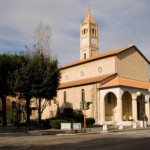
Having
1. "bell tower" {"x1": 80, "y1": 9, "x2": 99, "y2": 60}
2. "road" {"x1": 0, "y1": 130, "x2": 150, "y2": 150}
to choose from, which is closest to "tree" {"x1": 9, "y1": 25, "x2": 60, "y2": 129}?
"road" {"x1": 0, "y1": 130, "x2": 150, "y2": 150}

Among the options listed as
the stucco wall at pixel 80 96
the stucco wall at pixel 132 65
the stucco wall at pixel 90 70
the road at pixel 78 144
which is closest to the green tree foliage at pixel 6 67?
the stucco wall at pixel 80 96

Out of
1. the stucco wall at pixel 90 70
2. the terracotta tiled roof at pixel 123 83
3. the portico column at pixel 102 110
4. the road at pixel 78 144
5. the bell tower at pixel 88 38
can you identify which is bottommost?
the road at pixel 78 144

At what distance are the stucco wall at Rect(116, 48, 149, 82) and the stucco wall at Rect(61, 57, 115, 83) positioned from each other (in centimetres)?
137

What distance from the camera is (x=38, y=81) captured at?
3550 centimetres

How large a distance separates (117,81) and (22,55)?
50.6 ft

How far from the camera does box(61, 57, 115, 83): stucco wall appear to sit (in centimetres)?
4959

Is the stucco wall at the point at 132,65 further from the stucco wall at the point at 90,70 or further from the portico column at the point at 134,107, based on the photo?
the portico column at the point at 134,107

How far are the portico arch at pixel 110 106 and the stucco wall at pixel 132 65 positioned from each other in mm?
3859

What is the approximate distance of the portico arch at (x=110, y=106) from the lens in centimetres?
4756

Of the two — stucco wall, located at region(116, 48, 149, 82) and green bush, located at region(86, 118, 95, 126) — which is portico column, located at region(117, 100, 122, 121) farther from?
stucco wall, located at region(116, 48, 149, 82)

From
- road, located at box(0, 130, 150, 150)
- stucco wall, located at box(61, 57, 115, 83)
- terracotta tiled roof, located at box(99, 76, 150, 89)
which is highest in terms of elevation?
stucco wall, located at box(61, 57, 115, 83)

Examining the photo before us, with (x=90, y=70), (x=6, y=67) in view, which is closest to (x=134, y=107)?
(x=90, y=70)

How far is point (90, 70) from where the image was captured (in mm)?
53281

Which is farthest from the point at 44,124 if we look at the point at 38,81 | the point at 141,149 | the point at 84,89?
the point at 141,149
